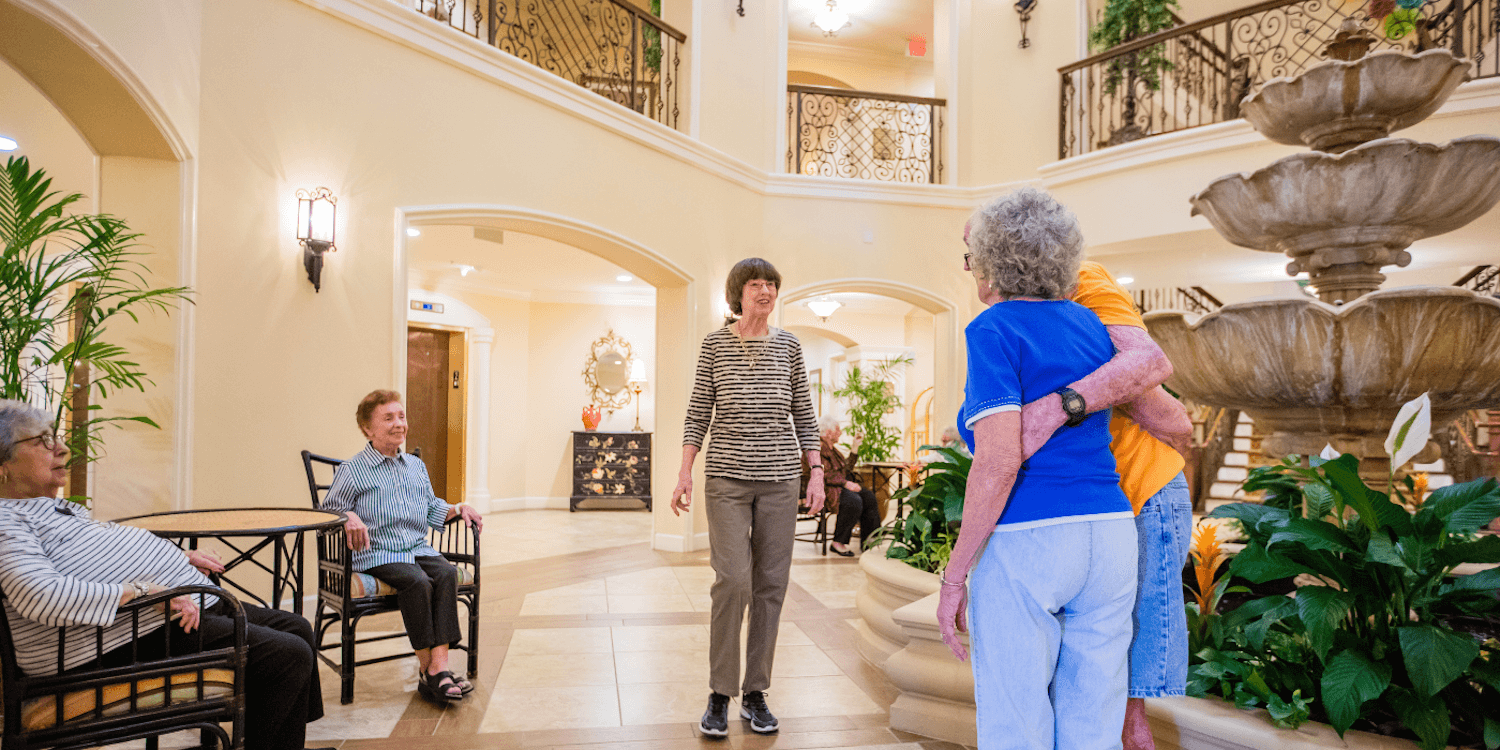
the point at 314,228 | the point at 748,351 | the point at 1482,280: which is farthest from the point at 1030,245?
the point at 1482,280

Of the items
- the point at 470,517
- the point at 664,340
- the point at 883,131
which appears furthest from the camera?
the point at 883,131

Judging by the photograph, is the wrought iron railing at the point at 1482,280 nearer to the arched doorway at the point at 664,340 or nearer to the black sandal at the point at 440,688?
the arched doorway at the point at 664,340

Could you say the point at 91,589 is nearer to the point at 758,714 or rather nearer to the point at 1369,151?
the point at 758,714

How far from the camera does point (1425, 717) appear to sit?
1849 millimetres

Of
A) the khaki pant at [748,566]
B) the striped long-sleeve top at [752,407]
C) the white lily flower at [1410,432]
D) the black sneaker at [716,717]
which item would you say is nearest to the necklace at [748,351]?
the striped long-sleeve top at [752,407]

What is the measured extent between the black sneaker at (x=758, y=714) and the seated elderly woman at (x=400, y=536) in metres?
1.04

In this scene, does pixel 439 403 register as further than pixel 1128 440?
Yes

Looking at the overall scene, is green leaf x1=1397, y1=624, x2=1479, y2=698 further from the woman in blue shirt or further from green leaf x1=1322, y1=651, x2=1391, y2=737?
the woman in blue shirt

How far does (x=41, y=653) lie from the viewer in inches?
71.1

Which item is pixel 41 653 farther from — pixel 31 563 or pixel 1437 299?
pixel 1437 299

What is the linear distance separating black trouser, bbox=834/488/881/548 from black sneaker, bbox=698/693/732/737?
400 cm

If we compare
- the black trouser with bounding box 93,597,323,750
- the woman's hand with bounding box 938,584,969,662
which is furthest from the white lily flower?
the black trouser with bounding box 93,597,323,750

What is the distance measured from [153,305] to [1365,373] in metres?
4.81

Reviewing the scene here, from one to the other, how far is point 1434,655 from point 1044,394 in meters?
1.18
